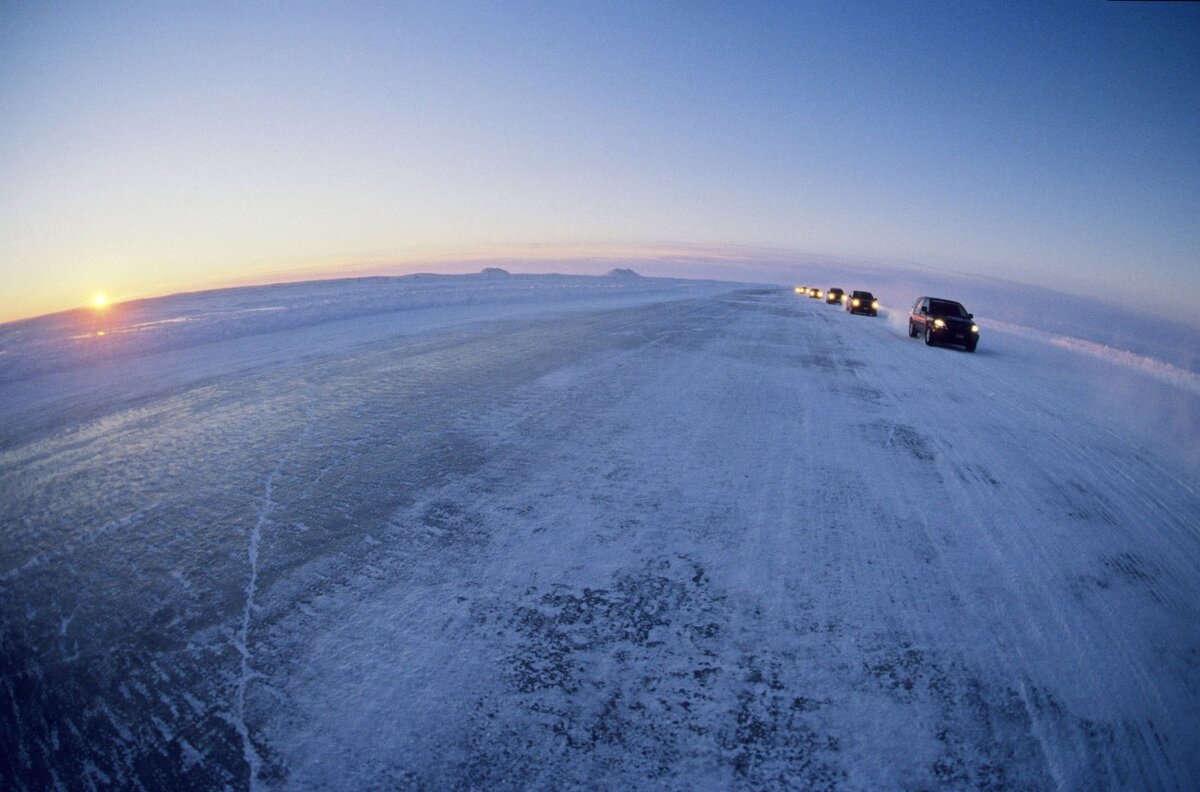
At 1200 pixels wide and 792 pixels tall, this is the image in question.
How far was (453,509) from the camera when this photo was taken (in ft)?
13.1

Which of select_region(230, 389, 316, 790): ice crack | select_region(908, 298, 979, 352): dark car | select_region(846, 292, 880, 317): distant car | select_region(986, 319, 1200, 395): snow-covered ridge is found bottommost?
select_region(230, 389, 316, 790): ice crack

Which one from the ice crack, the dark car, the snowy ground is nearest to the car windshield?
the dark car

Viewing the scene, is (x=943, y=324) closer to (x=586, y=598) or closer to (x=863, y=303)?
(x=863, y=303)

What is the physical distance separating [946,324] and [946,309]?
1231mm

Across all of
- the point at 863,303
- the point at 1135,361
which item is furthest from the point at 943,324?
the point at 863,303

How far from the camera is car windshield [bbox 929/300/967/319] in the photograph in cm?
1540

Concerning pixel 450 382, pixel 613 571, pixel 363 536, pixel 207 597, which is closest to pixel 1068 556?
pixel 613 571

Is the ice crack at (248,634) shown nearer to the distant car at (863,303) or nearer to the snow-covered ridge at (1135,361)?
the snow-covered ridge at (1135,361)

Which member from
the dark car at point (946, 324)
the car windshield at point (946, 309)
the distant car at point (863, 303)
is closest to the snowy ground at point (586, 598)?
the dark car at point (946, 324)

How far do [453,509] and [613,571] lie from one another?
1420 mm

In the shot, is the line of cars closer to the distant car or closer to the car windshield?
the car windshield

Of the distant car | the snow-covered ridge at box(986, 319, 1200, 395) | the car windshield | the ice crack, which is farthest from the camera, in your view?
the distant car

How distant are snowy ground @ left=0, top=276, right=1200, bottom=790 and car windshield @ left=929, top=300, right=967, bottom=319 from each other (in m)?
9.37

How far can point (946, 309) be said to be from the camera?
1573cm
